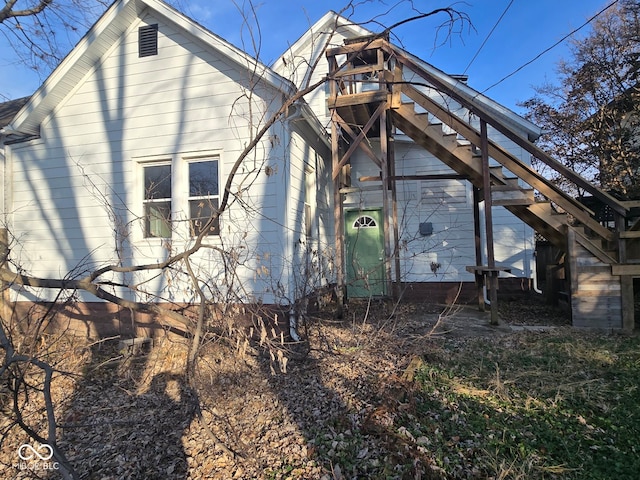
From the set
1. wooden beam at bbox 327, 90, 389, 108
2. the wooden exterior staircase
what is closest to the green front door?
the wooden exterior staircase

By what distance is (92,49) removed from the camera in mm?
6504

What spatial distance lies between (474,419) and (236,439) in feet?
6.79

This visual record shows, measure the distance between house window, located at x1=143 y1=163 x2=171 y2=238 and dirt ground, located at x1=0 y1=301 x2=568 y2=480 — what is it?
6.18 feet

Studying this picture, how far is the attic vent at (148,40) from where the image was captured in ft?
21.3

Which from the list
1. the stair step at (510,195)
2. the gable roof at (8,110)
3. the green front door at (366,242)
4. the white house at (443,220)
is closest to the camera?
the stair step at (510,195)

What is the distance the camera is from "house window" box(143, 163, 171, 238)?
253 inches

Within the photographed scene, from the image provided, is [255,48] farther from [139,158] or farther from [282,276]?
[139,158]

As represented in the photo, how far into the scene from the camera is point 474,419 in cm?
328

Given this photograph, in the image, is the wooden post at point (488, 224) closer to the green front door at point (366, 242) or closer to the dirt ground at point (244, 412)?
the dirt ground at point (244, 412)

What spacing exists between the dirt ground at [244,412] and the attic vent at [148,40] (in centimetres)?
492

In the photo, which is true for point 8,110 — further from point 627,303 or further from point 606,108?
point 606,108

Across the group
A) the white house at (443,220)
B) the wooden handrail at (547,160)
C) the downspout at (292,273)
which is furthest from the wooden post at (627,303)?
the downspout at (292,273)

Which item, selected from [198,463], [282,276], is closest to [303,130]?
[282,276]

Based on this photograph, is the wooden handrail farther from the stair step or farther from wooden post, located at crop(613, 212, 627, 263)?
the stair step
